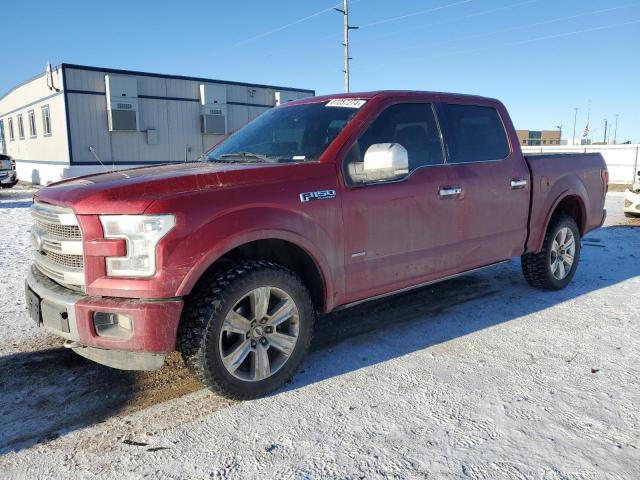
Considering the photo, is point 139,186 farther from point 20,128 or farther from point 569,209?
point 20,128

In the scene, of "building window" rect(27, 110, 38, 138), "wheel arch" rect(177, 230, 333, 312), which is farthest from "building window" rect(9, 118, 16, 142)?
"wheel arch" rect(177, 230, 333, 312)

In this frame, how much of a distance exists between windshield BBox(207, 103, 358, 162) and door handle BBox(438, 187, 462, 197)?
94cm

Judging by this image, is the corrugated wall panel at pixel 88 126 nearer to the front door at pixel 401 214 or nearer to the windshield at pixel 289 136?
the windshield at pixel 289 136

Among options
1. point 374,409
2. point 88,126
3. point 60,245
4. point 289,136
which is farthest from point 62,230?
point 88,126

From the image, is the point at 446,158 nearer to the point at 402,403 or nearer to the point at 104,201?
→ the point at 402,403

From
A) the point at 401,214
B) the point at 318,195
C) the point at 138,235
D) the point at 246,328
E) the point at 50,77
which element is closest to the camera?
the point at 138,235

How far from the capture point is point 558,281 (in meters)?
5.39

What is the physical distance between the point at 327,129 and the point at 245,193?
3.53ft

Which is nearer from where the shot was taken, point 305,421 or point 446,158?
point 305,421

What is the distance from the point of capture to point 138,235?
2660 mm

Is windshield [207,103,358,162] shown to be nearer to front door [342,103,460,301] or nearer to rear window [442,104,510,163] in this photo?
front door [342,103,460,301]

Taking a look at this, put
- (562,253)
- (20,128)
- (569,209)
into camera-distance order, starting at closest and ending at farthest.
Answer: (562,253) < (569,209) < (20,128)

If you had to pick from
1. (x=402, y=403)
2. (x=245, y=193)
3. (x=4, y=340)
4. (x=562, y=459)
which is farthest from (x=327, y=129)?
(x=4, y=340)

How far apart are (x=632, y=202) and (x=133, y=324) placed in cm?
1161
